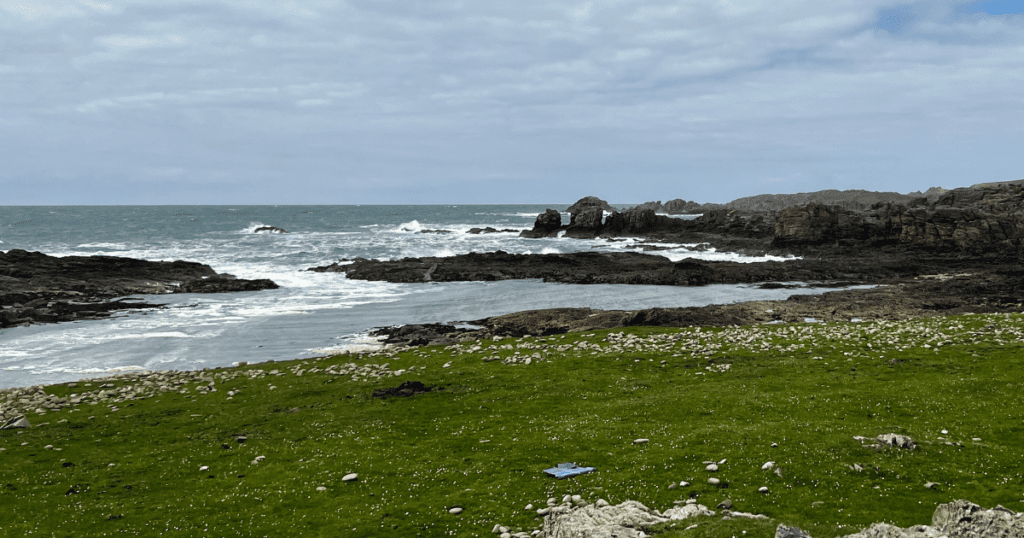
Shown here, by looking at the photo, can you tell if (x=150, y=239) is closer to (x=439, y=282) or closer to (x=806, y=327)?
(x=439, y=282)

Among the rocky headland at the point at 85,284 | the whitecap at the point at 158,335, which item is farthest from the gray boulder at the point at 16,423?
the rocky headland at the point at 85,284

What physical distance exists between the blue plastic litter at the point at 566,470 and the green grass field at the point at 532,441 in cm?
20

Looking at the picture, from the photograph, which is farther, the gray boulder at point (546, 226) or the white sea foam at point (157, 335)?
the gray boulder at point (546, 226)

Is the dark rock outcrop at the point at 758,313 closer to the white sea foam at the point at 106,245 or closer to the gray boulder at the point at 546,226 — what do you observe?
the gray boulder at the point at 546,226

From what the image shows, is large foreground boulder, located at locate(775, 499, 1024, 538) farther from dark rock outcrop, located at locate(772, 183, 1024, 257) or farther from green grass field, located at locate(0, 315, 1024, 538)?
dark rock outcrop, located at locate(772, 183, 1024, 257)

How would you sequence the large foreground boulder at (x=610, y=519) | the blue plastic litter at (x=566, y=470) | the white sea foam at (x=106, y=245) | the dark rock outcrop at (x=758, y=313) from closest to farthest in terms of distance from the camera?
the large foreground boulder at (x=610, y=519)
the blue plastic litter at (x=566, y=470)
the dark rock outcrop at (x=758, y=313)
the white sea foam at (x=106, y=245)

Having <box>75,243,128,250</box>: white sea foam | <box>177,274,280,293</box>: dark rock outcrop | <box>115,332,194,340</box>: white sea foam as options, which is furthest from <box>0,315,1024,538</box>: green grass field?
<box>75,243,128,250</box>: white sea foam

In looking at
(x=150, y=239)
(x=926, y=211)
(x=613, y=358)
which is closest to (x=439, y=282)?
(x=613, y=358)

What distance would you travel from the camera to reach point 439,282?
209 ft

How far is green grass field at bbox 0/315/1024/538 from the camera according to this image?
1132 centimetres

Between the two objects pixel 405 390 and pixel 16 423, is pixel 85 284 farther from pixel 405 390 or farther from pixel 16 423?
pixel 405 390

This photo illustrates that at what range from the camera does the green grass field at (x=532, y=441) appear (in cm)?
1132

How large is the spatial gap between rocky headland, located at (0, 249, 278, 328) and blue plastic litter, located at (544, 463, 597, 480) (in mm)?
43600

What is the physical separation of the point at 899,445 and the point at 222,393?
21691 mm
